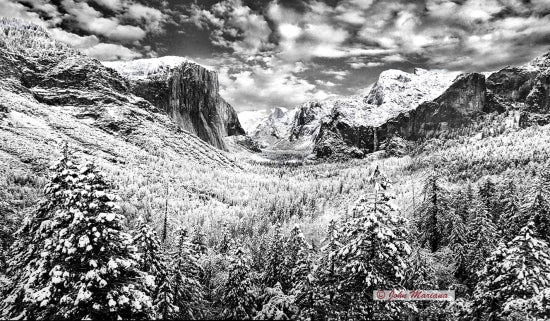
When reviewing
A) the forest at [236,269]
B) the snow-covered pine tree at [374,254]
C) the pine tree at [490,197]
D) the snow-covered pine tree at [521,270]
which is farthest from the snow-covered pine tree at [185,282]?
the pine tree at [490,197]

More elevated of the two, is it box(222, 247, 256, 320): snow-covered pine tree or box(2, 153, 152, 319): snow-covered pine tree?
box(2, 153, 152, 319): snow-covered pine tree

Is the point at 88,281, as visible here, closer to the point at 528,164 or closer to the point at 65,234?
the point at 65,234

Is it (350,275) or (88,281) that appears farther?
(350,275)

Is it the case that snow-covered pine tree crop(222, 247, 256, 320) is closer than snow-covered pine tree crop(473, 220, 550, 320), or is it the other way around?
snow-covered pine tree crop(473, 220, 550, 320)

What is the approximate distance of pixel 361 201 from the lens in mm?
15312

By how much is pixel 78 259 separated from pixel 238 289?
50.4ft

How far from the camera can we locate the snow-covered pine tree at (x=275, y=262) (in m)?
33.5

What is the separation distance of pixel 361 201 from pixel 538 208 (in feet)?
93.1

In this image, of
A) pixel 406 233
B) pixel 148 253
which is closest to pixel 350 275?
pixel 406 233

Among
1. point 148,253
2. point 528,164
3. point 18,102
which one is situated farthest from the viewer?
point 18,102

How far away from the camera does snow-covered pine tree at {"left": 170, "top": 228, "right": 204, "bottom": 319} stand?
83.0ft

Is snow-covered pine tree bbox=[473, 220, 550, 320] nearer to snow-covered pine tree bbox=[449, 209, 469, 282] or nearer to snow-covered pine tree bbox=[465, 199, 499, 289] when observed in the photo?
snow-covered pine tree bbox=[465, 199, 499, 289]

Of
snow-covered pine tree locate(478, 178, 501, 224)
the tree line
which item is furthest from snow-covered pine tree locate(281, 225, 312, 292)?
snow-covered pine tree locate(478, 178, 501, 224)

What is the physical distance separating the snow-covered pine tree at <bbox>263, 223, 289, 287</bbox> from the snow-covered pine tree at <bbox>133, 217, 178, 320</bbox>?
10853mm
